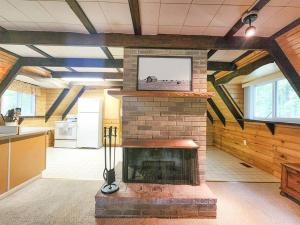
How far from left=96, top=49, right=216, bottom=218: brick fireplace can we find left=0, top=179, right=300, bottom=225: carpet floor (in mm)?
150

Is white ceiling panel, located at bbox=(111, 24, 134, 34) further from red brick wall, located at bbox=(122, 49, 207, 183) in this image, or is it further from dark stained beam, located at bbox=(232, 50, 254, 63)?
dark stained beam, located at bbox=(232, 50, 254, 63)

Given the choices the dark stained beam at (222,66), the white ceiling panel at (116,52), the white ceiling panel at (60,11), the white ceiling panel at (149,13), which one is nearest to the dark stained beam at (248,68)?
the dark stained beam at (222,66)

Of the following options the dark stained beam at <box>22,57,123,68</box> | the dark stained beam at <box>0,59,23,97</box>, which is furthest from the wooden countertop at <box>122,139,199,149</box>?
the dark stained beam at <box>0,59,23,97</box>

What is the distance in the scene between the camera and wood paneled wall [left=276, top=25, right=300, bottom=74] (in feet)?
8.53

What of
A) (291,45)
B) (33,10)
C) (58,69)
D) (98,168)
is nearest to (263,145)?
(291,45)

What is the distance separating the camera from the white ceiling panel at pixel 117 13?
7.31 ft

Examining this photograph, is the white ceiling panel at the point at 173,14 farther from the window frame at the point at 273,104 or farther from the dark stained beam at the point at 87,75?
the dark stained beam at the point at 87,75

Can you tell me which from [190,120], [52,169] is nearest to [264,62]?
[190,120]

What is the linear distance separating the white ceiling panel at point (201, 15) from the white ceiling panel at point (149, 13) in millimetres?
370

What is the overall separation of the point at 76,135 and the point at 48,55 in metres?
3.65

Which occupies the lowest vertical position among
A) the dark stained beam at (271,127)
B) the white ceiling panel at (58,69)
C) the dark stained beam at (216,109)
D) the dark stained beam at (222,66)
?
the dark stained beam at (271,127)

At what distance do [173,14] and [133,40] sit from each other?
31.8 inches

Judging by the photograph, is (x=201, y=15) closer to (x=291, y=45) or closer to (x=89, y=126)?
(x=291, y=45)

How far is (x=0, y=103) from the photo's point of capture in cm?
526
